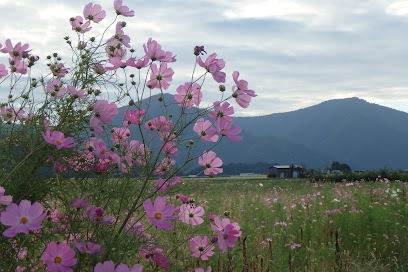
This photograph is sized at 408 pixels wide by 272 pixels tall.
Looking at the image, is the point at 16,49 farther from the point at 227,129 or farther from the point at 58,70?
the point at 227,129

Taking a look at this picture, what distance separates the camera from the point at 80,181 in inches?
77.1

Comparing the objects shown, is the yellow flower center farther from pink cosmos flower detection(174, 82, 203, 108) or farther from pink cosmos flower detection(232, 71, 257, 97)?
pink cosmos flower detection(232, 71, 257, 97)

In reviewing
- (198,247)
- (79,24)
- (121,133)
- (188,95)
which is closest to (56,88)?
(121,133)

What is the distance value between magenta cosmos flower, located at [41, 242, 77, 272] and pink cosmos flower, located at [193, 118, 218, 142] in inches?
27.9

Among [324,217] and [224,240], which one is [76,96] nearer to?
[224,240]

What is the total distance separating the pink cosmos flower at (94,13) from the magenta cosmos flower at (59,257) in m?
1.22

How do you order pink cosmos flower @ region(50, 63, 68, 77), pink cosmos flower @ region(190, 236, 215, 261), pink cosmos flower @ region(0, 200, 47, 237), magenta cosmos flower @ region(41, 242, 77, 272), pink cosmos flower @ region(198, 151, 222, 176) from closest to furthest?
pink cosmos flower @ region(0, 200, 47, 237), magenta cosmos flower @ region(41, 242, 77, 272), pink cosmos flower @ region(198, 151, 222, 176), pink cosmos flower @ region(190, 236, 215, 261), pink cosmos flower @ region(50, 63, 68, 77)

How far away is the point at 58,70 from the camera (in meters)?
2.13

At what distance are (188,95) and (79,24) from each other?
33.3 inches

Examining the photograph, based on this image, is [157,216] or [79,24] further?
[79,24]

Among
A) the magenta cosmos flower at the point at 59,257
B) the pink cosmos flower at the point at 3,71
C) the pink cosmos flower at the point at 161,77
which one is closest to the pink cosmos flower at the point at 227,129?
the pink cosmos flower at the point at 161,77

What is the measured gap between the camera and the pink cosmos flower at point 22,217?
4.51 feet

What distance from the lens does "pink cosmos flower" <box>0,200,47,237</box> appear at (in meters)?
1.37

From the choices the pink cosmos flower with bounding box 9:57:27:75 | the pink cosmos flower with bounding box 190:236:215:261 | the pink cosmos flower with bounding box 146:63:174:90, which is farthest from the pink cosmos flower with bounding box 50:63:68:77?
the pink cosmos flower with bounding box 190:236:215:261
